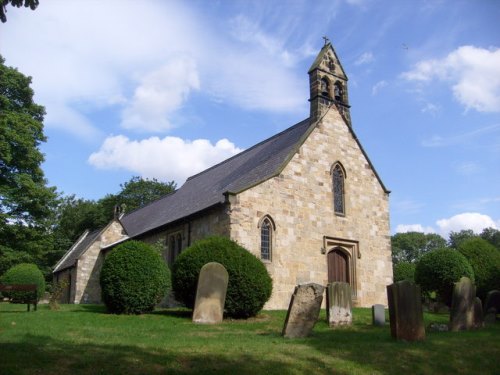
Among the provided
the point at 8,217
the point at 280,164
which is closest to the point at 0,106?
the point at 8,217

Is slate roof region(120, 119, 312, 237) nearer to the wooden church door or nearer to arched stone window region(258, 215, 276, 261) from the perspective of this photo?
arched stone window region(258, 215, 276, 261)

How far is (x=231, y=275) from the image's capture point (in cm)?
1666

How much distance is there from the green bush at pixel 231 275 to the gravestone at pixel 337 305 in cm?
258

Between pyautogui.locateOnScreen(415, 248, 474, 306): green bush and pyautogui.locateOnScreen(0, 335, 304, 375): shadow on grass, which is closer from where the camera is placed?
pyautogui.locateOnScreen(0, 335, 304, 375): shadow on grass

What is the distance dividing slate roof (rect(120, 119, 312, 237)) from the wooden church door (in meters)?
4.89

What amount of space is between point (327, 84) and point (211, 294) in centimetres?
1427

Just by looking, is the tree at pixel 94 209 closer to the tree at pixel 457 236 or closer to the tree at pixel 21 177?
the tree at pixel 21 177

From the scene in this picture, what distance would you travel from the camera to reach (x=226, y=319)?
54.2 ft

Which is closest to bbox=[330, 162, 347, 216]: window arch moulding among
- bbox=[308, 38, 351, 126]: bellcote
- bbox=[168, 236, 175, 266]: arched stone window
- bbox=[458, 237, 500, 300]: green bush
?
bbox=[308, 38, 351, 126]: bellcote

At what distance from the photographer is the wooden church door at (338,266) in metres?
22.7

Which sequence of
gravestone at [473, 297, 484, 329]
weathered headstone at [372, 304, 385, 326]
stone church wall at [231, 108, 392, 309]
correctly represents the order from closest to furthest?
gravestone at [473, 297, 484, 329]
weathered headstone at [372, 304, 385, 326]
stone church wall at [231, 108, 392, 309]

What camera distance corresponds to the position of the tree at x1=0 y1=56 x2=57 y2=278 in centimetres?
2923

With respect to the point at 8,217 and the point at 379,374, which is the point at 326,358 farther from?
the point at 8,217

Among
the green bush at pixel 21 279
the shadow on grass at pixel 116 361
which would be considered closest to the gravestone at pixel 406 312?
the shadow on grass at pixel 116 361
